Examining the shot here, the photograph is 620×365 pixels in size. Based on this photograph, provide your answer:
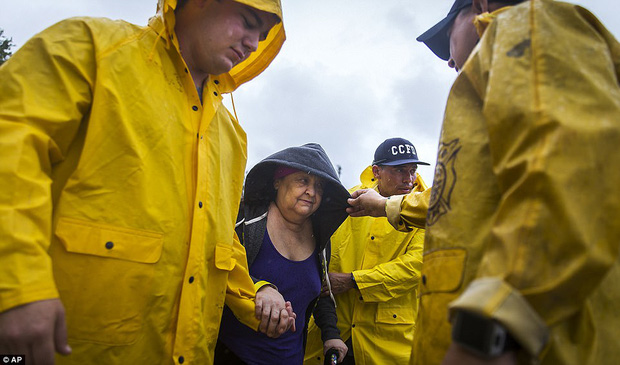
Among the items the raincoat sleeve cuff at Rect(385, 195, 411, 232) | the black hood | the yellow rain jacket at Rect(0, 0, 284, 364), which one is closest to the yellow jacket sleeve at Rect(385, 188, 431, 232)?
the raincoat sleeve cuff at Rect(385, 195, 411, 232)

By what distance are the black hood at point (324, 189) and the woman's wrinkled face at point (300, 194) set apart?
10 cm

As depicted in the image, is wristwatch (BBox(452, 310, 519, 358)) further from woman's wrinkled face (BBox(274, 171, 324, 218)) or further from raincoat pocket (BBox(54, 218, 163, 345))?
woman's wrinkled face (BBox(274, 171, 324, 218))

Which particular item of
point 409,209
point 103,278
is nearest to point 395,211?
point 409,209

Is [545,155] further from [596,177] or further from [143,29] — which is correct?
[143,29]

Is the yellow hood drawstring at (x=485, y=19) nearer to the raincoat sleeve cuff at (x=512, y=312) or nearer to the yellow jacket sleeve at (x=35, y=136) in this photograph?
the raincoat sleeve cuff at (x=512, y=312)

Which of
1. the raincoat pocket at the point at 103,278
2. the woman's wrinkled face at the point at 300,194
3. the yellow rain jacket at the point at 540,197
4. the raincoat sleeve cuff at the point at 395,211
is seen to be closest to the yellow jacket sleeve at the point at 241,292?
the raincoat pocket at the point at 103,278

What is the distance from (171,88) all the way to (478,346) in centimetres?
169

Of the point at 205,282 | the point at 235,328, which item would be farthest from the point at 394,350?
the point at 205,282

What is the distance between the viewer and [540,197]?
35.7 inches

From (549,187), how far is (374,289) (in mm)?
3170

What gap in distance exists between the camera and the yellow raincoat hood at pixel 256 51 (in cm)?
188

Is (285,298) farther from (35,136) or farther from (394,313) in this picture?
(35,136)

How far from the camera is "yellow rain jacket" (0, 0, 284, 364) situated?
4.09ft

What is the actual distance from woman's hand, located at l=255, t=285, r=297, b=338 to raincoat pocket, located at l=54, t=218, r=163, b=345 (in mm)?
929
